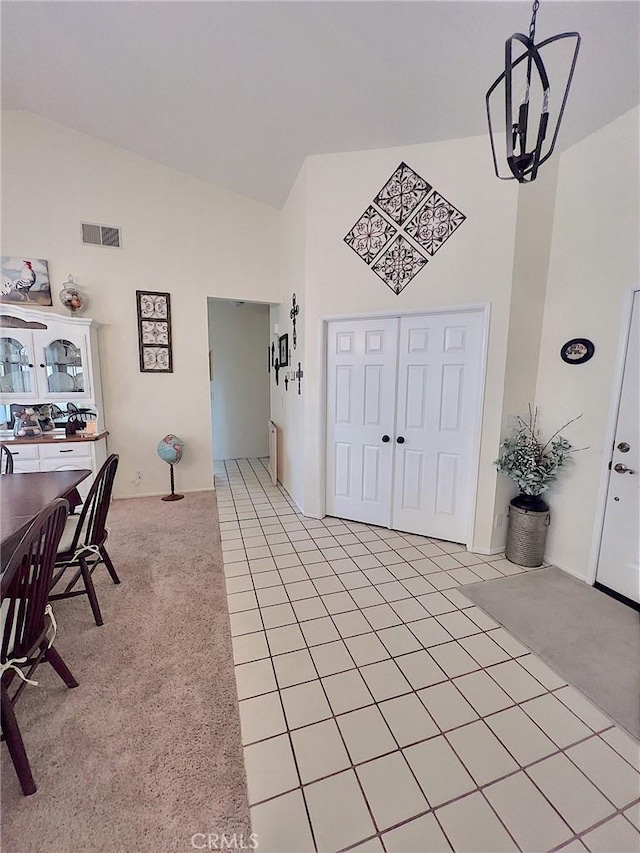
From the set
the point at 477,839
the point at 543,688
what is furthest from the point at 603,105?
the point at 477,839

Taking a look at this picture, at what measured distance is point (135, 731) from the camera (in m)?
1.58

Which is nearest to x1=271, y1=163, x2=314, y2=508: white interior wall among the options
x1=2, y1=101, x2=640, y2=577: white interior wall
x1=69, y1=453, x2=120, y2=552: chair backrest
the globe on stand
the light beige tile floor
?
x1=2, y1=101, x2=640, y2=577: white interior wall

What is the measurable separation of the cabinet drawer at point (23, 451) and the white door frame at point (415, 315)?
8.98 feet

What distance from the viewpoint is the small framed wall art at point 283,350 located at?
4430 millimetres

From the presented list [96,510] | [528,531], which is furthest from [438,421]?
[96,510]

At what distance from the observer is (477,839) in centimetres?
123

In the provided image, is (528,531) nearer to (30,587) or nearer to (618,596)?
(618,596)

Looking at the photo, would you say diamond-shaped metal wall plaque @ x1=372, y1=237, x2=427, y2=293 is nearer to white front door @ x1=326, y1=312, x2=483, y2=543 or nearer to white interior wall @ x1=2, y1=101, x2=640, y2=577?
white interior wall @ x1=2, y1=101, x2=640, y2=577

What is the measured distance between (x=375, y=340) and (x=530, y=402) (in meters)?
1.39

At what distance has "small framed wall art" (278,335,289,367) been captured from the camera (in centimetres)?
443

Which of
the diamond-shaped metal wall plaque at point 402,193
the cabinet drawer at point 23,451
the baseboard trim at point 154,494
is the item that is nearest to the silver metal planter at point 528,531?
the diamond-shaped metal wall plaque at point 402,193

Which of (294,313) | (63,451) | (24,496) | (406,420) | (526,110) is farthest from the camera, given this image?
(294,313)

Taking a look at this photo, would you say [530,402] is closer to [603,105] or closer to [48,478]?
[603,105]

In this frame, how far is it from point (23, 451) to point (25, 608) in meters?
2.65
